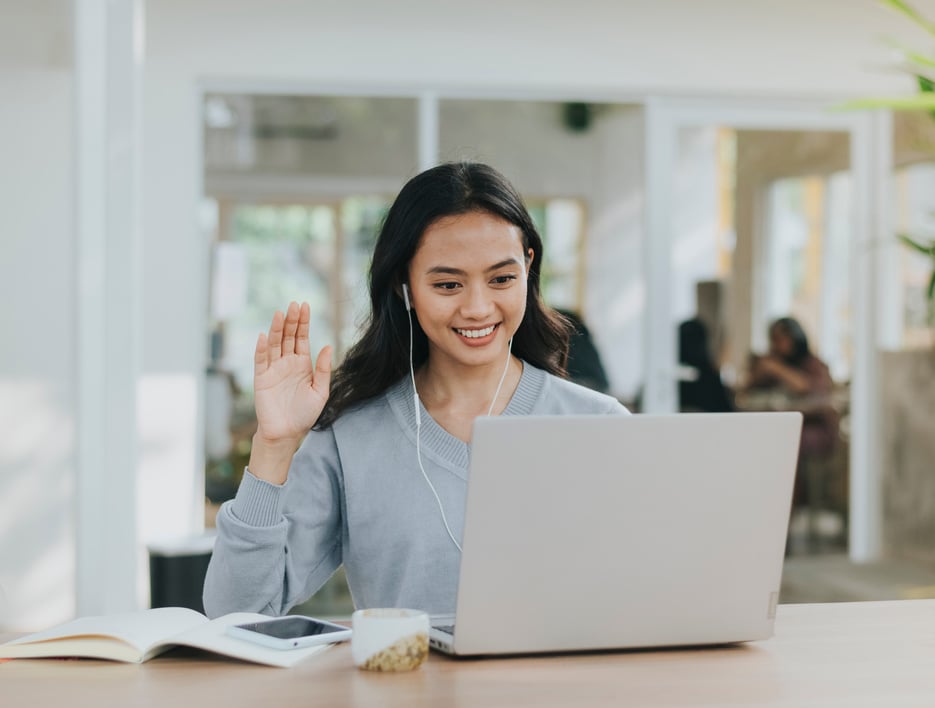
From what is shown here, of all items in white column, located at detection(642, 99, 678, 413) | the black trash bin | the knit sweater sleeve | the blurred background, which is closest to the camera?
the knit sweater sleeve

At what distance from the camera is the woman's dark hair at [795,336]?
5.31m

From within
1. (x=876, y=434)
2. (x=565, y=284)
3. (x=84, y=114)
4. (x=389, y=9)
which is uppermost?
(x=389, y=9)

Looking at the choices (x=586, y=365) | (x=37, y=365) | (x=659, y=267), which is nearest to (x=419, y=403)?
(x=586, y=365)

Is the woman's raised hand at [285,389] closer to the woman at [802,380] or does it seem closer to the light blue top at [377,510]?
the light blue top at [377,510]

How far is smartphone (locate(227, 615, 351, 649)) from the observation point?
1.56m

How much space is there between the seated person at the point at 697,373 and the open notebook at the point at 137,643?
3.72 m

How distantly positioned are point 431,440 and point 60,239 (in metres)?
2.78

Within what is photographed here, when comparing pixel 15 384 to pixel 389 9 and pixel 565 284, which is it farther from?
pixel 565 284

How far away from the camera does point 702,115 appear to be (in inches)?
201

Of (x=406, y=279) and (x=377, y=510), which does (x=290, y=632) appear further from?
(x=406, y=279)

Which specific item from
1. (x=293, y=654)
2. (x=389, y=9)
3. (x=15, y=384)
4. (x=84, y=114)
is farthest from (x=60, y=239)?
(x=293, y=654)

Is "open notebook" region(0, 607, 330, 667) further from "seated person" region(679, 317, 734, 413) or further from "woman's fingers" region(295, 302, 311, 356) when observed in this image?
"seated person" region(679, 317, 734, 413)

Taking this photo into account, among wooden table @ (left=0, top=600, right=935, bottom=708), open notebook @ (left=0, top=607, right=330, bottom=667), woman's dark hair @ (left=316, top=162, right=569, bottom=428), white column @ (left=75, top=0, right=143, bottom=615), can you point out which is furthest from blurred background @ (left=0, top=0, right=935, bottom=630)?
wooden table @ (left=0, top=600, right=935, bottom=708)

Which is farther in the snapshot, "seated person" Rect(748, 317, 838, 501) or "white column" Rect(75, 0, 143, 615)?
"seated person" Rect(748, 317, 838, 501)
